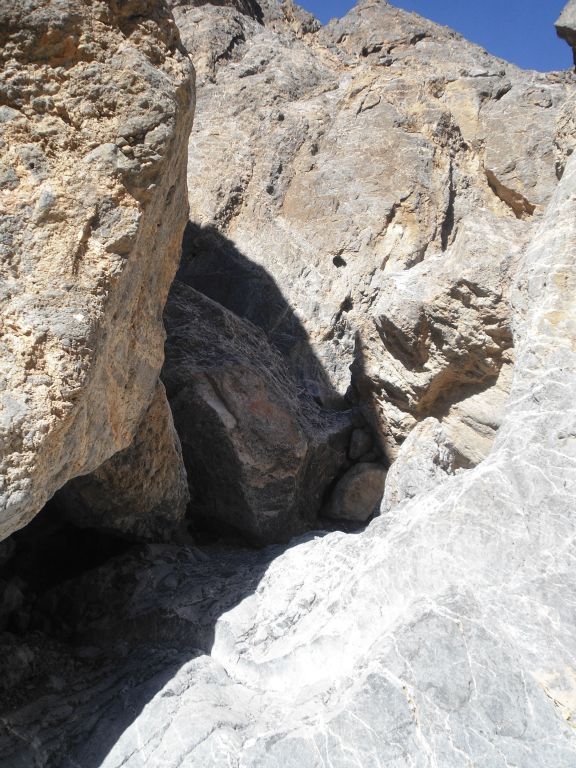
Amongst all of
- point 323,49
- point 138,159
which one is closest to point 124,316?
point 138,159

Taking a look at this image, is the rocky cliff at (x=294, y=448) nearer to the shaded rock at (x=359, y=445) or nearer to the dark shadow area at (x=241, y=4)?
the shaded rock at (x=359, y=445)

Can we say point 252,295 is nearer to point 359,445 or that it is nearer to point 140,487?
point 359,445

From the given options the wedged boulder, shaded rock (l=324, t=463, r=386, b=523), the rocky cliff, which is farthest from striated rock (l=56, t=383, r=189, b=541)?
shaded rock (l=324, t=463, r=386, b=523)

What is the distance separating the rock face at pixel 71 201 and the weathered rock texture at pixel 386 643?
933 mm

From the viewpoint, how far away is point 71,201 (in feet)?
7.79

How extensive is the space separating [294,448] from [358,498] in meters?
0.82

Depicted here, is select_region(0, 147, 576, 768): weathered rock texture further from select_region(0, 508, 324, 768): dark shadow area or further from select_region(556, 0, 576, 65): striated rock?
select_region(556, 0, 576, 65): striated rock

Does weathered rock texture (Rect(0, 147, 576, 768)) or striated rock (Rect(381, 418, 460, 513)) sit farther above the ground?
striated rock (Rect(381, 418, 460, 513))

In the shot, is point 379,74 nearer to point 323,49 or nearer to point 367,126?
point 367,126

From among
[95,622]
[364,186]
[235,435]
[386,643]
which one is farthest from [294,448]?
[364,186]

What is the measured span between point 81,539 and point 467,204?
14.7 ft

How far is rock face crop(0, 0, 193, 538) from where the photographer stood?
2.18 metres

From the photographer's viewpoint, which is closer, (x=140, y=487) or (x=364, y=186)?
(x=140, y=487)

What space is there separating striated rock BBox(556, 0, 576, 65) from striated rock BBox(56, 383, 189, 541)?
2978 mm
